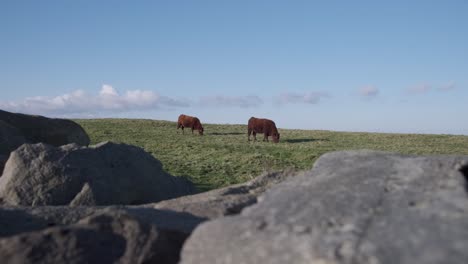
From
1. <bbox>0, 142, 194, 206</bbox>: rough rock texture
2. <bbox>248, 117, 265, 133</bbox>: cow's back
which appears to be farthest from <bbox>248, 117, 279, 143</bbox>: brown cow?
<bbox>0, 142, 194, 206</bbox>: rough rock texture

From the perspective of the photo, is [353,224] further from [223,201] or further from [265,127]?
[265,127]

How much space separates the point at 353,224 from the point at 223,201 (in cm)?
340

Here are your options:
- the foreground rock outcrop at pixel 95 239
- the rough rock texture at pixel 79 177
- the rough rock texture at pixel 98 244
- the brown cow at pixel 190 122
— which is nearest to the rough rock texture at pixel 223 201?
the foreground rock outcrop at pixel 95 239

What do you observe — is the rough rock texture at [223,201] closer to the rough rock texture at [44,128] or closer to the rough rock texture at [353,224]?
the rough rock texture at [353,224]

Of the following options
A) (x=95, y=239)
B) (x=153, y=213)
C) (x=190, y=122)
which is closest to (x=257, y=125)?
(x=190, y=122)

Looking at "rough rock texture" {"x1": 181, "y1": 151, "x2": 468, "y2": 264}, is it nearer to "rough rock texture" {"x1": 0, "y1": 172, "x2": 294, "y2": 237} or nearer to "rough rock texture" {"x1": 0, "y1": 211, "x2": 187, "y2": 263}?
"rough rock texture" {"x1": 0, "y1": 211, "x2": 187, "y2": 263}

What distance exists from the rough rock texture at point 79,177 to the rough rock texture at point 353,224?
15.9 ft

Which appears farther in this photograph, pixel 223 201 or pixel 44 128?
pixel 44 128

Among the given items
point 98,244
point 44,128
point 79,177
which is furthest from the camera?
point 44,128

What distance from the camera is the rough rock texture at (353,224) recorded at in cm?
282

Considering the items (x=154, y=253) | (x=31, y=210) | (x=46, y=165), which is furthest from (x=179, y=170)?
(x=154, y=253)

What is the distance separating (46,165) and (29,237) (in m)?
5.05

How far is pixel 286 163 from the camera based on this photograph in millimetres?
22312

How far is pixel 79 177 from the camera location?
28.0 ft
